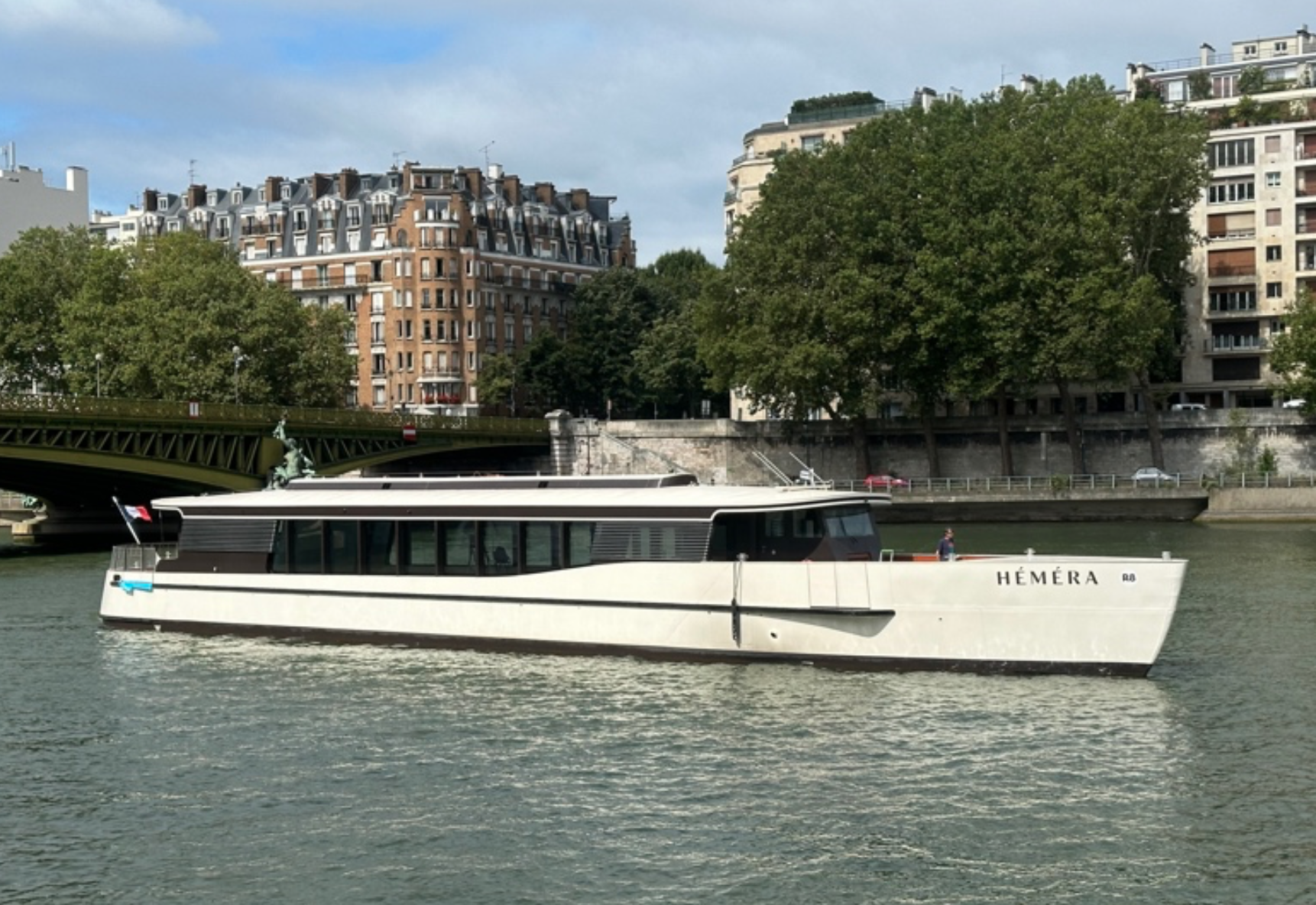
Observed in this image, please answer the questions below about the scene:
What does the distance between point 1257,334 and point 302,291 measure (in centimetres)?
6729

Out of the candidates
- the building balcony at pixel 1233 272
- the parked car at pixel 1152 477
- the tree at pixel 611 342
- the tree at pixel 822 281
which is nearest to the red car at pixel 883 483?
the tree at pixel 822 281

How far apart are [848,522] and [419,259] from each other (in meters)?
94.3

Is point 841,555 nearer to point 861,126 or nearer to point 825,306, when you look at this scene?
point 825,306

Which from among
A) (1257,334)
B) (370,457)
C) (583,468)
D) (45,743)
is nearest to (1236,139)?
(1257,334)

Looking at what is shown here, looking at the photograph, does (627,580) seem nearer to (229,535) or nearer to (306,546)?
(306,546)

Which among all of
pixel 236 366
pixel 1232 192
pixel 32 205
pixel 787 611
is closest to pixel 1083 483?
pixel 1232 192

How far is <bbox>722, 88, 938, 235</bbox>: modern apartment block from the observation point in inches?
4535

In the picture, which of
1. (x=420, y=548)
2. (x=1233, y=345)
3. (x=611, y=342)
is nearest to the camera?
(x=420, y=548)

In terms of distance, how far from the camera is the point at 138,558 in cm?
4081

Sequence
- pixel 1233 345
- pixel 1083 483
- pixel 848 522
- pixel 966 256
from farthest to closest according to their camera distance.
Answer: pixel 1233 345, pixel 1083 483, pixel 966 256, pixel 848 522

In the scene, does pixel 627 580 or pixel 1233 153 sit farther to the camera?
pixel 1233 153

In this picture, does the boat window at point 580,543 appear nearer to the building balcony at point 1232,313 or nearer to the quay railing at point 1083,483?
the quay railing at point 1083,483

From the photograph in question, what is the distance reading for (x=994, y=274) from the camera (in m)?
80.4

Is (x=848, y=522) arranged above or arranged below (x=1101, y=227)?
below
